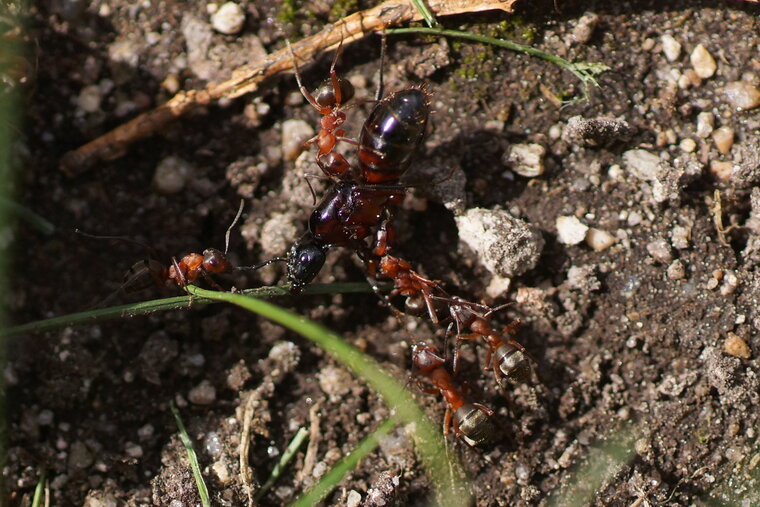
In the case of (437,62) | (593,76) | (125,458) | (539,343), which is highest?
(437,62)

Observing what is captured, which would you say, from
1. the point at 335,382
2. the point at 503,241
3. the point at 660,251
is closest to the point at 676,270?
the point at 660,251

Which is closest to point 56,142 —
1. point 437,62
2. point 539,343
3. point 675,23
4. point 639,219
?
point 437,62

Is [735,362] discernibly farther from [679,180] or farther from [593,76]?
[593,76]

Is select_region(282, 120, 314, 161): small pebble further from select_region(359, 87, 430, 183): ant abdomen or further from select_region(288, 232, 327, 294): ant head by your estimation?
select_region(288, 232, 327, 294): ant head

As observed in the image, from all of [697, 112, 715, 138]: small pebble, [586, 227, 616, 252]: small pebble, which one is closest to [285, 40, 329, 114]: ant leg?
[586, 227, 616, 252]: small pebble

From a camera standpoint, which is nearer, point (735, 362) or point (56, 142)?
point (735, 362)

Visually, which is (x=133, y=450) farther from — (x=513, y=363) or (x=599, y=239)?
(x=599, y=239)
